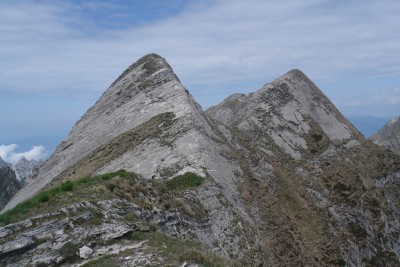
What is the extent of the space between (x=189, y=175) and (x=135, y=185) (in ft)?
32.7

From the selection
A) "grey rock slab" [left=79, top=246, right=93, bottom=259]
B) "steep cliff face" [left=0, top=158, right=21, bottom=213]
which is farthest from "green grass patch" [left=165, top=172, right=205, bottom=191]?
"steep cliff face" [left=0, top=158, right=21, bottom=213]

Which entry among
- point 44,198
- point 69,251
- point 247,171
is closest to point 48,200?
point 44,198

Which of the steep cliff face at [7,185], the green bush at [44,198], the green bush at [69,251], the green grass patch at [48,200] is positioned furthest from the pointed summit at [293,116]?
the steep cliff face at [7,185]

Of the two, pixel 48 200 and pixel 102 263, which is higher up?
pixel 48 200

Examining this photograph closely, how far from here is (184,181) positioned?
3500cm

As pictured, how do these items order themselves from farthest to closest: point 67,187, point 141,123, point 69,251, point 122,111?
point 122,111
point 141,123
point 67,187
point 69,251

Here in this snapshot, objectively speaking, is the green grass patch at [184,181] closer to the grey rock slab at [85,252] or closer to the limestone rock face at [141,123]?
the limestone rock face at [141,123]

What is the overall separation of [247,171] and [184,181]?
32.8ft

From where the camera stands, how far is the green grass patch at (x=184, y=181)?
112 feet

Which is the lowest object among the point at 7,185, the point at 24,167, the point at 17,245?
the point at 17,245

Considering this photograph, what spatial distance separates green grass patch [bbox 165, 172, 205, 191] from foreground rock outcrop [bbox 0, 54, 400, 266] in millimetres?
93

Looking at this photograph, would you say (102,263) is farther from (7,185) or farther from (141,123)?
(7,185)

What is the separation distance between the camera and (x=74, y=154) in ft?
186

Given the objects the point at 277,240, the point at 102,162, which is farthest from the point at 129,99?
the point at 277,240
